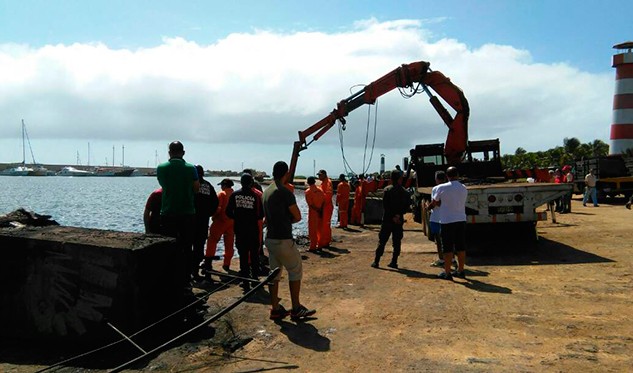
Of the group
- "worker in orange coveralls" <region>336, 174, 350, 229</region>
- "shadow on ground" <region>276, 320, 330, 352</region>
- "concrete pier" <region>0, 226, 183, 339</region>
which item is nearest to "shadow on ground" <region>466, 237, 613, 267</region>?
"shadow on ground" <region>276, 320, 330, 352</region>

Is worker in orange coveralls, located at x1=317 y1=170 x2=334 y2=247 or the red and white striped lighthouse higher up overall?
the red and white striped lighthouse

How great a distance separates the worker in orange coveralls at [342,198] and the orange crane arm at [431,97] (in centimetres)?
194

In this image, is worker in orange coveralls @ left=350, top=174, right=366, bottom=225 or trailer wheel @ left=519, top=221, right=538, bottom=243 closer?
trailer wheel @ left=519, top=221, right=538, bottom=243

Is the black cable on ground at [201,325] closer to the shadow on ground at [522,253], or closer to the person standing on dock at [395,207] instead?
the person standing on dock at [395,207]

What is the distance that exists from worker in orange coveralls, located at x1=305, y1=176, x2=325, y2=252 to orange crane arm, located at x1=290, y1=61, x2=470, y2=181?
2.26 m

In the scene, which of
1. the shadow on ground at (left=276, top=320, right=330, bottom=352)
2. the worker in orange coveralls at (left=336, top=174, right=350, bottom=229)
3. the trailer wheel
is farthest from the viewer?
the worker in orange coveralls at (left=336, top=174, right=350, bottom=229)

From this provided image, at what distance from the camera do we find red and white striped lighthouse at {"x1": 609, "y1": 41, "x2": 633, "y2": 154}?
37500mm

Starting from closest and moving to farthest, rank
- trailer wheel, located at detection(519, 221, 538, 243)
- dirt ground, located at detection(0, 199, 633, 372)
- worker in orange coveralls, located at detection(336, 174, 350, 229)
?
1. dirt ground, located at detection(0, 199, 633, 372)
2. trailer wheel, located at detection(519, 221, 538, 243)
3. worker in orange coveralls, located at detection(336, 174, 350, 229)

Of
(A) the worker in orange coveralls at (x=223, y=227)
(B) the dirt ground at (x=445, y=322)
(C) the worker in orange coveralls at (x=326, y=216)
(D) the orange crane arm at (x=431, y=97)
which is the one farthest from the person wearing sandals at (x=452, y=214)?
(D) the orange crane arm at (x=431, y=97)

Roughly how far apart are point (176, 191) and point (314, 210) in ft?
20.9

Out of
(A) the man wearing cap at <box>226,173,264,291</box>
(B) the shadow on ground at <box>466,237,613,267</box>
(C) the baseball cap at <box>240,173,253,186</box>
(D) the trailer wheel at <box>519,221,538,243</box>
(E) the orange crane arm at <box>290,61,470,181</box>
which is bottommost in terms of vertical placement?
(B) the shadow on ground at <box>466,237,613,267</box>

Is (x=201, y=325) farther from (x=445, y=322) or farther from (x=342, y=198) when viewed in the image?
(x=342, y=198)

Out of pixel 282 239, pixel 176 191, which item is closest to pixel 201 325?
pixel 282 239

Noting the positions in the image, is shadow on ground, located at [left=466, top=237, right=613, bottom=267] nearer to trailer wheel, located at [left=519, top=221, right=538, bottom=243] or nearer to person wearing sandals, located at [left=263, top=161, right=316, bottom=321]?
trailer wheel, located at [left=519, top=221, right=538, bottom=243]
